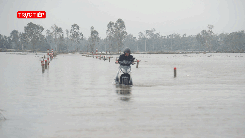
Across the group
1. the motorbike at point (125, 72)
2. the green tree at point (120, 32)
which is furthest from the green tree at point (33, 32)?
the motorbike at point (125, 72)

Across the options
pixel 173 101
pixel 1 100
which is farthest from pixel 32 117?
pixel 173 101

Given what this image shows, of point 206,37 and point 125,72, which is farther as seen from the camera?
point 206,37

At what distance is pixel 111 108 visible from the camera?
1009cm

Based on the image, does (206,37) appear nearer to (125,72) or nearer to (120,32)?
(120,32)

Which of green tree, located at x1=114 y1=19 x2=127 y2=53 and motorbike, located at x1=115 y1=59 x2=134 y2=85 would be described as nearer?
motorbike, located at x1=115 y1=59 x2=134 y2=85

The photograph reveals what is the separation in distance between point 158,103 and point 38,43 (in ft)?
576

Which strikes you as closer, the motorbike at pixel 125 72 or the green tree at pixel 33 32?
the motorbike at pixel 125 72

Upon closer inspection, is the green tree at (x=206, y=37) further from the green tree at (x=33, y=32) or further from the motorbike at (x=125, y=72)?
the motorbike at (x=125, y=72)

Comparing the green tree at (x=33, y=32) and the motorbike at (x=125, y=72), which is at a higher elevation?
the green tree at (x=33, y=32)

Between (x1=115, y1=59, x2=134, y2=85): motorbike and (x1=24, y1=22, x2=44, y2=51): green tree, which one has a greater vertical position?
(x1=24, y1=22, x2=44, y2=51): green tree

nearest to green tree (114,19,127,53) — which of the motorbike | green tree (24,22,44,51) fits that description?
green tree (24,22,44,51)

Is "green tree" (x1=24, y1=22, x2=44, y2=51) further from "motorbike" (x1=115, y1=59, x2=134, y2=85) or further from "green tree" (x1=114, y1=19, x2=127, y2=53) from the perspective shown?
"motorbike" (x1=115, y1=59, x2=134, y2=85)

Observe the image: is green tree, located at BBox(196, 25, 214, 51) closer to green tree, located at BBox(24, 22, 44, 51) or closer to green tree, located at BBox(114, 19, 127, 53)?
green tree, located at BBox(114, 19, 127, 53)

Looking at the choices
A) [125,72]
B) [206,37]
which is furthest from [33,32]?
[125,72]
